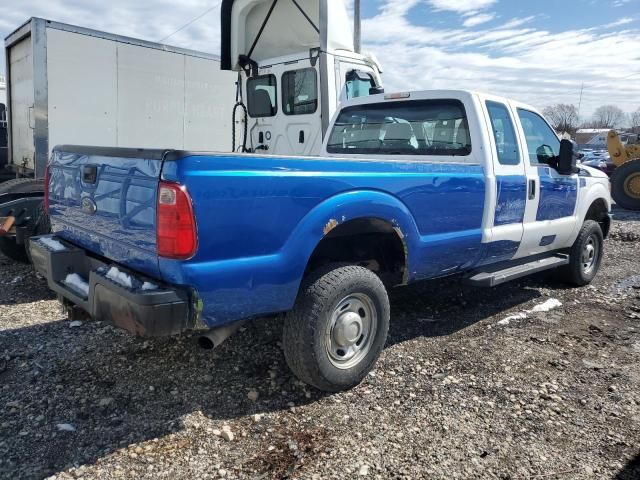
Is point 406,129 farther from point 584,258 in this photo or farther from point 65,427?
point 65,427

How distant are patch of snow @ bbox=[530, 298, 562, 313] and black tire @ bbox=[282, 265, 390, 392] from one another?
2432mm

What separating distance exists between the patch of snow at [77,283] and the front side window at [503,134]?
329 centimetres

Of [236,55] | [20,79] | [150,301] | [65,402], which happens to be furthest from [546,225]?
[20,79]

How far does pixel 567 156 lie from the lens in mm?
5113

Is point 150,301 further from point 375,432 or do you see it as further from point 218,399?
point 375,432

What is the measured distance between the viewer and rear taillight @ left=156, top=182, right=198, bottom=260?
101 inches

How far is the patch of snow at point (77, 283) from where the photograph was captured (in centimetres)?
310

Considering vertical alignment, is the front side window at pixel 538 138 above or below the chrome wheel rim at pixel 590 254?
above

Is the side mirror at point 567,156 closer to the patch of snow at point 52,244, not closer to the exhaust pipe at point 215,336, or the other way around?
the exhaust pipe at point 215,336

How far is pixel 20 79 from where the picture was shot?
7004 mm

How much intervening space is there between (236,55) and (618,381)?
6480mm


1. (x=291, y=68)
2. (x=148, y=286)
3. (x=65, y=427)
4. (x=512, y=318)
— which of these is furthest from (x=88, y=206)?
(x=291, y=68)

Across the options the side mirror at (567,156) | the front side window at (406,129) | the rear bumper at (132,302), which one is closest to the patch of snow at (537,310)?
the side mirror at (567,156)

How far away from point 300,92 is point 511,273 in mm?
4000
